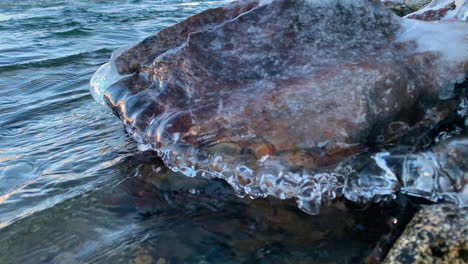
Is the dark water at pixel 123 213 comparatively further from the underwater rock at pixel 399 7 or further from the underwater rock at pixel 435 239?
the underwater rock at pixel 399 7

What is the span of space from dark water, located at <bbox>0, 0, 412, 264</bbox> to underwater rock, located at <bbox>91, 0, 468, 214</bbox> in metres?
0.19

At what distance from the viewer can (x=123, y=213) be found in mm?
2557

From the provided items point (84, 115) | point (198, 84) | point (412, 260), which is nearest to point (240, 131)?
point (198, 84)

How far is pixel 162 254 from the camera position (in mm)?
2195

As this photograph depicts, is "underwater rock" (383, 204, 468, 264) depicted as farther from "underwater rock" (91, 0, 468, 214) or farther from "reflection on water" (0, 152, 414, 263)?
"underwater rock" (91, 0, 468, 214)

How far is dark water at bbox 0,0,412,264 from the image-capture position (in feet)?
7.17

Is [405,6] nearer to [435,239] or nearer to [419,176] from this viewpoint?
[419,176]

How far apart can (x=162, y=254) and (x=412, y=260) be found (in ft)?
4.03

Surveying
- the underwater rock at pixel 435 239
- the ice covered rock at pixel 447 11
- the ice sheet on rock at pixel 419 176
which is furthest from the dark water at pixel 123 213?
the ice covered rock at pixel 447 11

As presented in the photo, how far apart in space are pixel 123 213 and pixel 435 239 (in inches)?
68.6

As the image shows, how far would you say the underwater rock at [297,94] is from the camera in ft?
8.06

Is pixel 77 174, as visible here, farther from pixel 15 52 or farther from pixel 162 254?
pixel 15 52

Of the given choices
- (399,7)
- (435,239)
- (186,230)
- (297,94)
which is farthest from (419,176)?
(399,7)

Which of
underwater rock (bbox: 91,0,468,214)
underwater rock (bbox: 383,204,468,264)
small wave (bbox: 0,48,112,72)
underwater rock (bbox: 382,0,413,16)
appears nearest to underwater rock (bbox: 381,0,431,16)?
underwater rock (bbox: 382,0,413,16)
